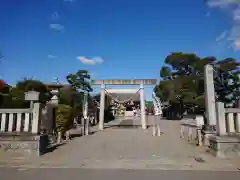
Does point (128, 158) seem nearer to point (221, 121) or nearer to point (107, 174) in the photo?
point (107, 174)

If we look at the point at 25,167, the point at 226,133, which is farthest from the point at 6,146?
the point at 226,133

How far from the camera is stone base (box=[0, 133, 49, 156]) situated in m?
8.77

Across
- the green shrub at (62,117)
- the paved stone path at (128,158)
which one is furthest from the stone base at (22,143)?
the green shrub at (62,117)

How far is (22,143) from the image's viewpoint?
8797 millimetres

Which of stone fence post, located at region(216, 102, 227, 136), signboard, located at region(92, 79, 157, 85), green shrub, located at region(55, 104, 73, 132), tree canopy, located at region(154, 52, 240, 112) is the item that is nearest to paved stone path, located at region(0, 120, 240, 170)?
stone fence post, located at region(216, 102, 227, 136)

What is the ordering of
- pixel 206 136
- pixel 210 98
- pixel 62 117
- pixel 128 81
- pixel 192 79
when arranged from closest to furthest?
pixel 206 136, pixel 210 98, pixel 62 117, pixel 128 81, pixel 192 79

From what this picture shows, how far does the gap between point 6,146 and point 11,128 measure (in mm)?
671

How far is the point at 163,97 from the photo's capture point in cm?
4406

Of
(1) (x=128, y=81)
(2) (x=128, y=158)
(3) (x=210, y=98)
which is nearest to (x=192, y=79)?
(1) (x=128, y=81)

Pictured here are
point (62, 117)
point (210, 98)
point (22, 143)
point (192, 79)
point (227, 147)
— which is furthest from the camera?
point (192, 79)

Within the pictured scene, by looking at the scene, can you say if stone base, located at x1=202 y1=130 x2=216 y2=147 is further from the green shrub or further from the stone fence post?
the green shrub

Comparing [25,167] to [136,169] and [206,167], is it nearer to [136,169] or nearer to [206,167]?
[136,169]

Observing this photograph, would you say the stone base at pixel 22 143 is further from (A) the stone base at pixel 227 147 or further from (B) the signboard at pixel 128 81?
(B) the signboard at pixel 128 81

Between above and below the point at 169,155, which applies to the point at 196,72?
above
